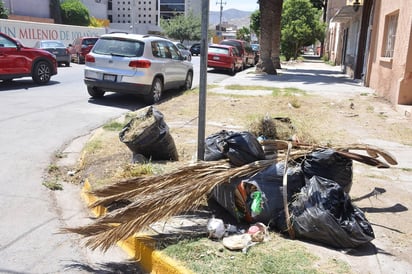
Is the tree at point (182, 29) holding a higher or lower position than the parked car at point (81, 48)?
higher

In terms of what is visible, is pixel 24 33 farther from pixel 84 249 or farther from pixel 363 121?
pixel 84 249

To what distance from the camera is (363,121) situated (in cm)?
930

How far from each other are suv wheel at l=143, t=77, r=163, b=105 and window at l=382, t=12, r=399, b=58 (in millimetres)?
7890

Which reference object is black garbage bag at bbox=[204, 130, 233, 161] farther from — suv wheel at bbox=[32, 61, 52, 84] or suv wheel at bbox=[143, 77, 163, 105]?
suv wheel at bbox=[32, 61, 52, 84]

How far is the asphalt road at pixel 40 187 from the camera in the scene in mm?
3445

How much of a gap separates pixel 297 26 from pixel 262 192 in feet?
126

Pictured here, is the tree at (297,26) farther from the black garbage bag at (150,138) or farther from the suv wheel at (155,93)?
the black garbage bag at (150,138)

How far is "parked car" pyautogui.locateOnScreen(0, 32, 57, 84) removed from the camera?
40.1ft

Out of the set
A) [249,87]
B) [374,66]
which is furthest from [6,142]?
[374,66]

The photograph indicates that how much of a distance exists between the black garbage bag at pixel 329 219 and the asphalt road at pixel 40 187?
1486 millimetres

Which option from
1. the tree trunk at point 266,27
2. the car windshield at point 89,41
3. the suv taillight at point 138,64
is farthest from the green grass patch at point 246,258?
the car windshield at point 89,41

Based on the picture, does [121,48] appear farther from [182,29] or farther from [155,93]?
[182,29]

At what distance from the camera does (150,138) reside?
5129mm

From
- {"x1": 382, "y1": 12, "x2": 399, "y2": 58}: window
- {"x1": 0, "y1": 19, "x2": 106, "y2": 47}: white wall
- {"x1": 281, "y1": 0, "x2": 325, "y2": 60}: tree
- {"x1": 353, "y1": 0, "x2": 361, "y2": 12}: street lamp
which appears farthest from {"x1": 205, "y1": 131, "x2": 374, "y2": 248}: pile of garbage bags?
{"x1": 281, "y1": 0, "x2": 325, "y2": 60}: tree
